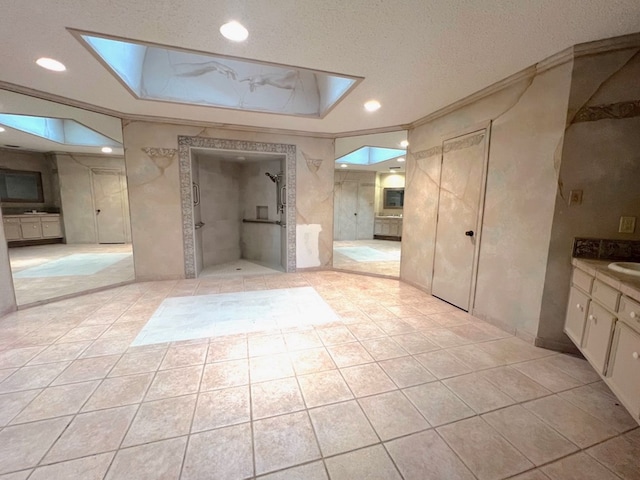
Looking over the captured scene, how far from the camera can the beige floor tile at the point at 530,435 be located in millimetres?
1309

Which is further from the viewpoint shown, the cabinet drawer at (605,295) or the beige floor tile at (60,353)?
the beige floor tile at (60,353)

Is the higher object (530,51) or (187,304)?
(530,51)

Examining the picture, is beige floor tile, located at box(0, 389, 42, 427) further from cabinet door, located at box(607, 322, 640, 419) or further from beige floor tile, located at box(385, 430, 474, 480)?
cabinet door, located at box(607, 322, 640, 419)

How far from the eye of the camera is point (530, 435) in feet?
4.62

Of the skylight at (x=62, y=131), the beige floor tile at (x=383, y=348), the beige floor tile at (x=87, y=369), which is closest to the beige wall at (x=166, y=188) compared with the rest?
the skylight at (x=62, y=131)

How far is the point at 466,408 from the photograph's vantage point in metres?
1.59

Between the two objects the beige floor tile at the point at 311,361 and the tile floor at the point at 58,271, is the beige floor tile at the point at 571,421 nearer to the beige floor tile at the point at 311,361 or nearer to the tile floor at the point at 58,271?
the beige floor tile at the point at 311,361

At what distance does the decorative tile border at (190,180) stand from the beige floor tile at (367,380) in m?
2.79

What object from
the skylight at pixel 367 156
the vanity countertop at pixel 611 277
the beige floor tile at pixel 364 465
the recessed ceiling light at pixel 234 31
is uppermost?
the skylight at pixel 367 156

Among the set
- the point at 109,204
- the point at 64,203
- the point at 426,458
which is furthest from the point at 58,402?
the point at 64,203

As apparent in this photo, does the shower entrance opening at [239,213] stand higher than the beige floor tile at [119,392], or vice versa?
the shower entrance opening at [239,213]

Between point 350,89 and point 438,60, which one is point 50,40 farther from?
point 438,60

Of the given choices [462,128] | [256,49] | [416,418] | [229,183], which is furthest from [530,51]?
[229,183]

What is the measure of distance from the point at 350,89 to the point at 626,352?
278cm
